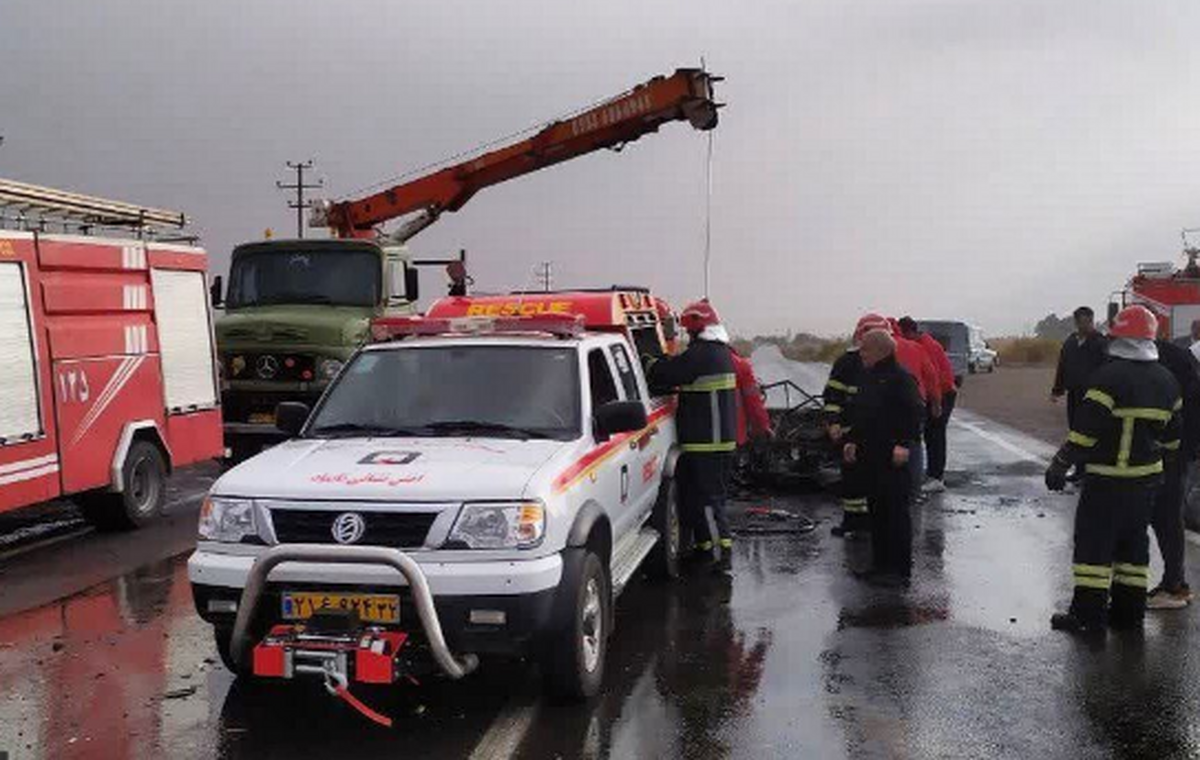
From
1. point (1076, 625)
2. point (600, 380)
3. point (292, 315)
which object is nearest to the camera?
point (600, 380)

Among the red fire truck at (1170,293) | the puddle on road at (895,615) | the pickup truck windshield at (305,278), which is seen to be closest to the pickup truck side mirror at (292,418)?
the puddle on road at (895,615)

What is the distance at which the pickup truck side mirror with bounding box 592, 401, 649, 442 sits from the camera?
5.41m

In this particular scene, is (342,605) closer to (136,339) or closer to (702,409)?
(702,409)

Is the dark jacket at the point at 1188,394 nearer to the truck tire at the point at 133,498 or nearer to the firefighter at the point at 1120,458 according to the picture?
the firefighter at the point at 1120,458

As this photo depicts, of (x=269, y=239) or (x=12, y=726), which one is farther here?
(x=269, y=239)

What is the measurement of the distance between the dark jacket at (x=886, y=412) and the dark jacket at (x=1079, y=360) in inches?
174

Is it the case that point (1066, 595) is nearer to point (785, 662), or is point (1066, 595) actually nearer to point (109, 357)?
point (785, 662)

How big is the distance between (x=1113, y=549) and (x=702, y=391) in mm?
2765

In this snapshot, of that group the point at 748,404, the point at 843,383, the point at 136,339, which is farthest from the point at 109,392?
the point at 843,383

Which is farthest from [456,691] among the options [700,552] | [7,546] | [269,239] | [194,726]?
[269,239]

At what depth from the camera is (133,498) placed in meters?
9.81

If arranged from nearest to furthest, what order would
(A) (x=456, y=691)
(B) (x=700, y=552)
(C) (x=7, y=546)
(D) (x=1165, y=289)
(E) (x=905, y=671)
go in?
(A) (x=456, y=691) → (E) (x=905, y=671) → (B) (x=700, y=552) → (C) (x=7, y=546) → (D) (x=1165, y=289)

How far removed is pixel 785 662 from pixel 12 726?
3.79m

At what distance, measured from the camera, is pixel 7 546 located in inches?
364
